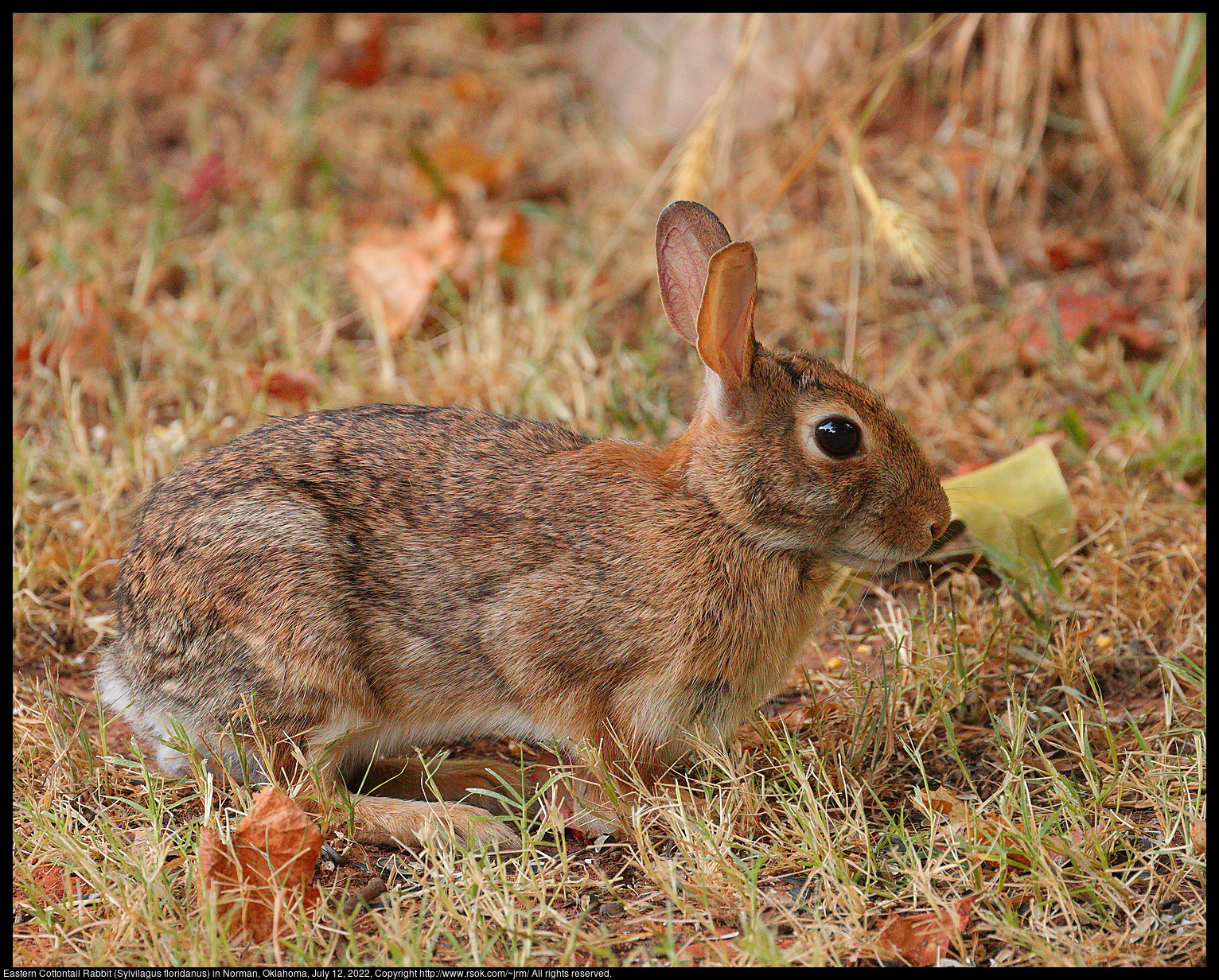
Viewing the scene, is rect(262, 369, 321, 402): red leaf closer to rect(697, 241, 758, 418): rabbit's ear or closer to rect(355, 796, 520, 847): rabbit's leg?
rect(355, 796, 520, 847): rabbit's leg

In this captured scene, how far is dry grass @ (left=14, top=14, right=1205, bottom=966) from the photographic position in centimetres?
303

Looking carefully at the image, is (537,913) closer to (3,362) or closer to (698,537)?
(698,537)

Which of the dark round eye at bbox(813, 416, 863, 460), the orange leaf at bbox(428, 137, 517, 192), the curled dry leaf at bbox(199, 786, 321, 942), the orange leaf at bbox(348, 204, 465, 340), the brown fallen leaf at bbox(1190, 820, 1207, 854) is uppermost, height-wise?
the dark round eye at bbox(813, 416, 863, 460)

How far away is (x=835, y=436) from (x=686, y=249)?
0.63 meters

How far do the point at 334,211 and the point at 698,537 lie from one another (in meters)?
3.72

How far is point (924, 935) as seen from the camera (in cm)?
288

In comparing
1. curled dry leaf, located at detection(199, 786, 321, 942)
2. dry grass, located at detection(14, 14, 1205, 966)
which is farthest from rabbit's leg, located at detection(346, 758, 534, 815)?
curled dry leaf, located at detection(199, 786, 321, 942)

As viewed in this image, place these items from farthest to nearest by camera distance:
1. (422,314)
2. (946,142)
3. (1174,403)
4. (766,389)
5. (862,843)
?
(946,142) < (422,314) < (1174,403) < (766,389) < (862,843)

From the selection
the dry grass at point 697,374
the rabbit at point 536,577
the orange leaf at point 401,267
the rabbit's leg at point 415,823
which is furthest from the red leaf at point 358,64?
the rabbit's leg at point 415,823

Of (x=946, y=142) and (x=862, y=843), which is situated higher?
(x=946, y=142)

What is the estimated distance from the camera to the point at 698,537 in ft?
11.2

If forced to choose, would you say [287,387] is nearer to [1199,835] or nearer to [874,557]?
[874,557]

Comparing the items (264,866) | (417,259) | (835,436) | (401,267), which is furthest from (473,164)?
(264,866)

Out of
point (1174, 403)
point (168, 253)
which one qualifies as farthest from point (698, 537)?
point (168, 253)
